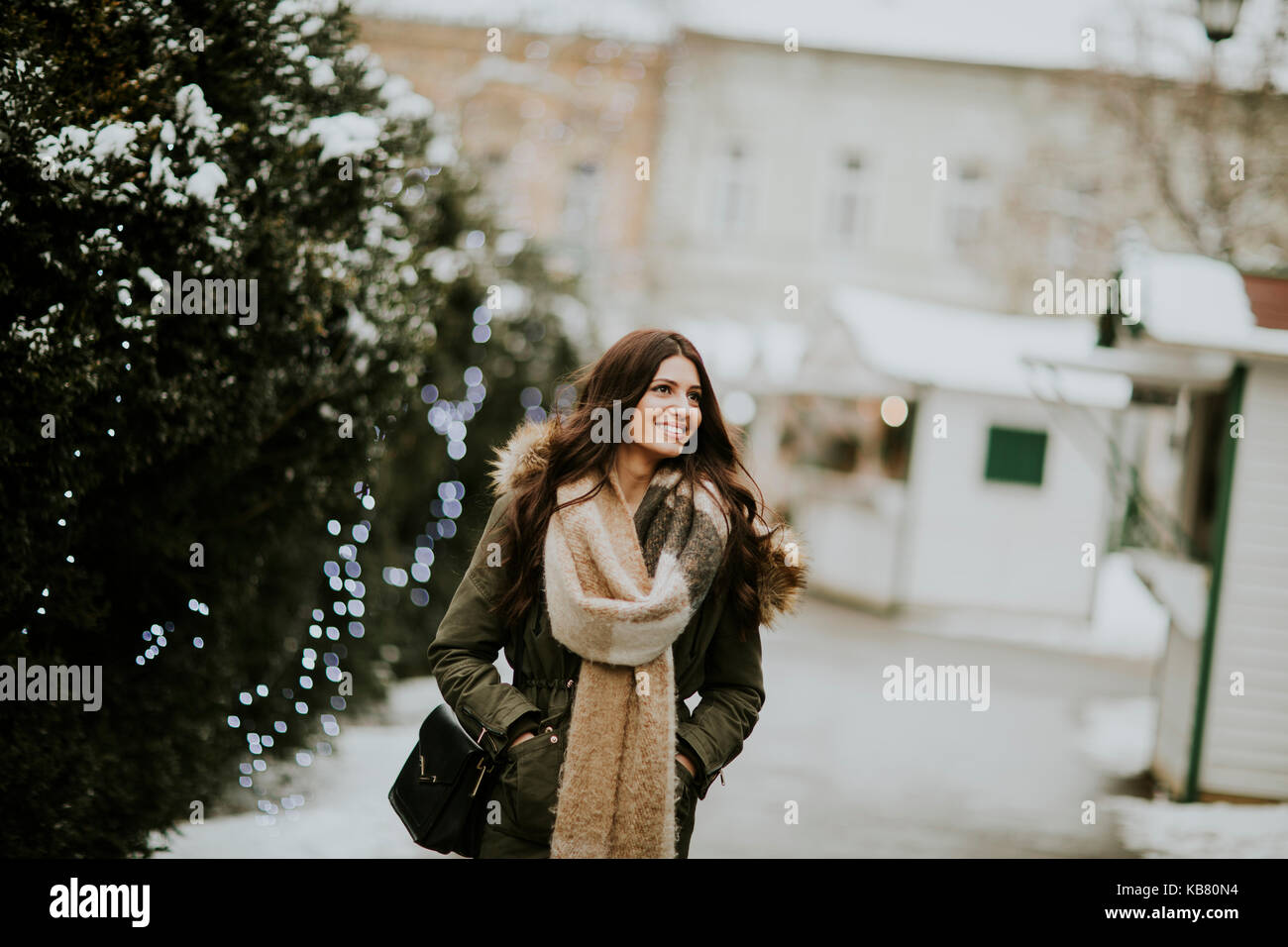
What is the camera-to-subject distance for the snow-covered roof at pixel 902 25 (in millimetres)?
18047

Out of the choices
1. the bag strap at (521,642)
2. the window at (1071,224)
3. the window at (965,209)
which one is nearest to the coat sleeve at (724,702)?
the bag strap at (521,642)

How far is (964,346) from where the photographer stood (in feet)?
61.7

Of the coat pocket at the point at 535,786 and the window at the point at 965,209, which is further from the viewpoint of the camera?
the window at the point at 965,209

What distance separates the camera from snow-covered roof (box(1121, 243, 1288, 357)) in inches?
316

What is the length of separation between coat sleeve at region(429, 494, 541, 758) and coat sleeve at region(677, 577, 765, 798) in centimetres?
41

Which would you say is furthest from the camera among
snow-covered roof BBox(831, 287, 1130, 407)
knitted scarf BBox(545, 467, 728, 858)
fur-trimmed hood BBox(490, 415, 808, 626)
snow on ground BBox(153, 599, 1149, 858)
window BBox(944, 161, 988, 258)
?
window BBox(944, 161, 988, 258)

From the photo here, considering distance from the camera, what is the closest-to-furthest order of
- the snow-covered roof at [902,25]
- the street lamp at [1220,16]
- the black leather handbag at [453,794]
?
the black leather handbag at [453,794] < the street lamp at [1220,16] < the snow-covered roof at [902,25]

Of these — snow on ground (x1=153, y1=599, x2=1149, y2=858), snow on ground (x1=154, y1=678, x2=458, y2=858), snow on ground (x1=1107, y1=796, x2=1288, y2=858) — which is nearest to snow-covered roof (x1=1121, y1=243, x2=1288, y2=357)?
snow on ground (x1=1107, y1=796, x2=1288, y2=858)

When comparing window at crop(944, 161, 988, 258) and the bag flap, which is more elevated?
window at crop(944, 161, 988, 258)

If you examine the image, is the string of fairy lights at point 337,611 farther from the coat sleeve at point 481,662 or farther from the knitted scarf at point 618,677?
the knitted scarf at point 618,677

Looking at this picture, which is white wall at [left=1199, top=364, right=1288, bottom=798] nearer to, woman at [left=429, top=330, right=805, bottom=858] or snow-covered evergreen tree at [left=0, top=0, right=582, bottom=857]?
snow-covered evergreen tree at [left=0, top=0, right=582, bottom=857]

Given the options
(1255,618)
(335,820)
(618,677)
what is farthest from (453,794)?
(1255,618)
